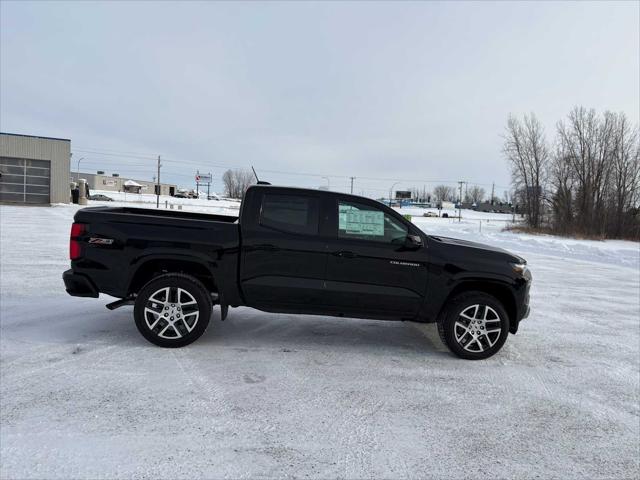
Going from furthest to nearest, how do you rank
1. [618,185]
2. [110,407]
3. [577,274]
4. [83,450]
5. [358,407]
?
[618,185] → [577,274] → [358,407] → [110,407] → [83,450]

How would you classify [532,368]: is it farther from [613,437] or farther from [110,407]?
[110,407]

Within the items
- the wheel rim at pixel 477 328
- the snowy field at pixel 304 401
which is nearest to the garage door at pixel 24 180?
the snowy field at pixel 304 401

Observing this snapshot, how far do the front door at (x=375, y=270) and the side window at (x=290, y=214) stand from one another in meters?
0.29

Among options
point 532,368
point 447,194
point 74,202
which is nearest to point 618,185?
point 532,368

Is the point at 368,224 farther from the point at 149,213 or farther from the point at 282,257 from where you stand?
the point at 149,213

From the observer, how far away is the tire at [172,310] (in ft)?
15.4

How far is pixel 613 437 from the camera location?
3.44 metres

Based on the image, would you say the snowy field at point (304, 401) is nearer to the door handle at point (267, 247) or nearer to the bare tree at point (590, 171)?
the door handle at point (267, 247)

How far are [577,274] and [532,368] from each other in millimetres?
9693

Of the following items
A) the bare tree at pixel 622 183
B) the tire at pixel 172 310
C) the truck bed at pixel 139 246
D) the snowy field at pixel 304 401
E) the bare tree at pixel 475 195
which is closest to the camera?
the snowy field at pixel 304 401

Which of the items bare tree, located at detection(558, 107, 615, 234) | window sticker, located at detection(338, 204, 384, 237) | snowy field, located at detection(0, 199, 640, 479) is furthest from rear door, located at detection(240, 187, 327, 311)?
bare tree, located at detection(558, 107, 615, 234)

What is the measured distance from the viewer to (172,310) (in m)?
4.73

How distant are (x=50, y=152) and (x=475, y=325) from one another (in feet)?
141

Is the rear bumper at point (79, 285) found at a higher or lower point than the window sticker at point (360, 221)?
lower
